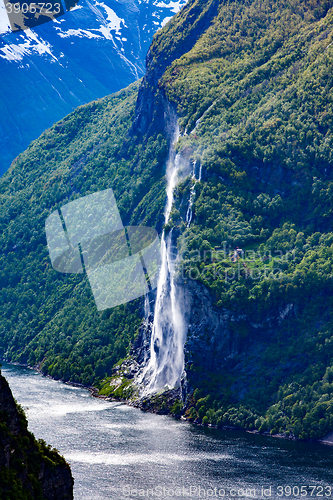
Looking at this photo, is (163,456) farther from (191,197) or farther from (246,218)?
(191,197)

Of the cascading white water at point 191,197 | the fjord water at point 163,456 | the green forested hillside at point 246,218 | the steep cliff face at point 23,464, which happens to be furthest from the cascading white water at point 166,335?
the steep cliff face at point 23,464

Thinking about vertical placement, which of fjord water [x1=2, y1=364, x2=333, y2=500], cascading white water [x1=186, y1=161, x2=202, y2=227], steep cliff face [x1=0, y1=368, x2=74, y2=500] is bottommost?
fjord water [x1=2, y1=364, x2=333, y2=500]

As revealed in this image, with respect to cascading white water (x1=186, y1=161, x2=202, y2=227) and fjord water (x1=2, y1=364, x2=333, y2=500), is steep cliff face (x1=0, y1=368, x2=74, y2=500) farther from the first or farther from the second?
cascading white water (x1=186, y1=161, x2=202, y2=227)

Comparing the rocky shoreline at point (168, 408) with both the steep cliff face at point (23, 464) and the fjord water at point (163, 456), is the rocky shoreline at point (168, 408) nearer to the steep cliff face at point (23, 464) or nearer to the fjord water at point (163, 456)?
the fjord water at point (163, 456)

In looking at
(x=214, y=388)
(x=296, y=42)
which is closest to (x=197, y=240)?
(x=214, y=388)

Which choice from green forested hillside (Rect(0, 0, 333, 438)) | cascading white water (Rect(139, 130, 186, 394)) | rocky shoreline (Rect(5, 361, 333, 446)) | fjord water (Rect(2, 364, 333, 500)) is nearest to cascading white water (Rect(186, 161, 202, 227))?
green forested hillside (Rect(0, 0, 333, 438))

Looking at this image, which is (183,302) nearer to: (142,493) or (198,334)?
(198,334)

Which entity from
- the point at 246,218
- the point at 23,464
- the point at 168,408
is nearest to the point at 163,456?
the point at 168,408
